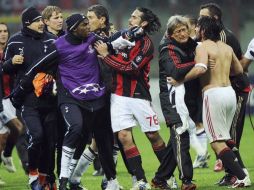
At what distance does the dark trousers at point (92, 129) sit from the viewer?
1295 centimetres

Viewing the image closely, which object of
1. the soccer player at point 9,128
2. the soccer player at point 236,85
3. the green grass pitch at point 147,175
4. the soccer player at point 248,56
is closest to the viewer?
the soccer player at point 248,56

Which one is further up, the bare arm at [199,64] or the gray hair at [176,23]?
the gray hair at [176,23]

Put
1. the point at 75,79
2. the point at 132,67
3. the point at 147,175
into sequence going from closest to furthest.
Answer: the point at 75,79
the point at 132,67
the point at 147,175

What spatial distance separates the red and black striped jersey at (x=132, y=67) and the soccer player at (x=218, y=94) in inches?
24.3

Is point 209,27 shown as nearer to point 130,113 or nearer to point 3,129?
point 130,113

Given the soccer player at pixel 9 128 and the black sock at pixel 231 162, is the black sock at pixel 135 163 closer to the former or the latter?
the black sock at pixel 231 162

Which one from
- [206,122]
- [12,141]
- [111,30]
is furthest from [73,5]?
[206,122]

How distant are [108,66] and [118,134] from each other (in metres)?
0.90

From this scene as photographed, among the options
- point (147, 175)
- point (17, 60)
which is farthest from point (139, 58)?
point (147, 175)

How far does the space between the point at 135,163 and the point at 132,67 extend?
124cm

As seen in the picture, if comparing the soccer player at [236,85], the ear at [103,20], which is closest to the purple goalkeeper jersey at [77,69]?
the ear at [103,20]

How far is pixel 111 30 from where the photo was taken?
1484cm

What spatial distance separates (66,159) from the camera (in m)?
13.0

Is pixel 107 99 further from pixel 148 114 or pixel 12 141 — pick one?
pixel 12 141
